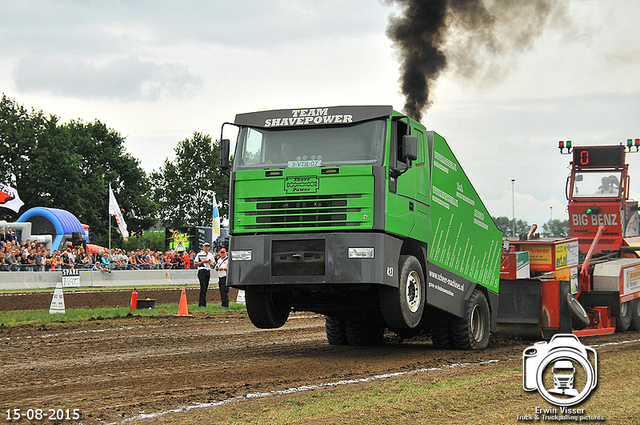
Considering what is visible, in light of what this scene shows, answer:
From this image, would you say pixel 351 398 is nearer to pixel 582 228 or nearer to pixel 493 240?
pixel 493 240

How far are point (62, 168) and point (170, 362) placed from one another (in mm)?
58688

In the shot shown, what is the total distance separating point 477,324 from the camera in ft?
41.7

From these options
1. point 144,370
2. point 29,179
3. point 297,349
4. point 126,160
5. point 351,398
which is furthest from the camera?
point 126,160

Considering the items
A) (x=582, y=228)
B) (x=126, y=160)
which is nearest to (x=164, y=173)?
(x=126, y=160)

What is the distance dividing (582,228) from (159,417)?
45.7ft

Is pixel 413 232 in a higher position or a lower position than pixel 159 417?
higher

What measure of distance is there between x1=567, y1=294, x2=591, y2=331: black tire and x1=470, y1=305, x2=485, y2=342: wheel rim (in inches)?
78.4

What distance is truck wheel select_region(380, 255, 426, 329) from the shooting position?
10.2m

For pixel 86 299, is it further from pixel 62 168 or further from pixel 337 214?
pixel 62 168

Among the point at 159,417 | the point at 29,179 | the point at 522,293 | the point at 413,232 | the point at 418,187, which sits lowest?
the point at 159,417

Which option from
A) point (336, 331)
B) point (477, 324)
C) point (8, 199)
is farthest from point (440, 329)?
point (8, 199)

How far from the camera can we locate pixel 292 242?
33.2 ft

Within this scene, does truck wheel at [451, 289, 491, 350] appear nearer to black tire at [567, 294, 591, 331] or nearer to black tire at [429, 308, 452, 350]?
black tire at [429, 308, 452, 350]

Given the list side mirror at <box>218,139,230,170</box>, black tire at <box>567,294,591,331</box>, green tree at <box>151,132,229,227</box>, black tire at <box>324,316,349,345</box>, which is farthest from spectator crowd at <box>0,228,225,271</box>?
green tree at <box>151,132,229,227</box>
